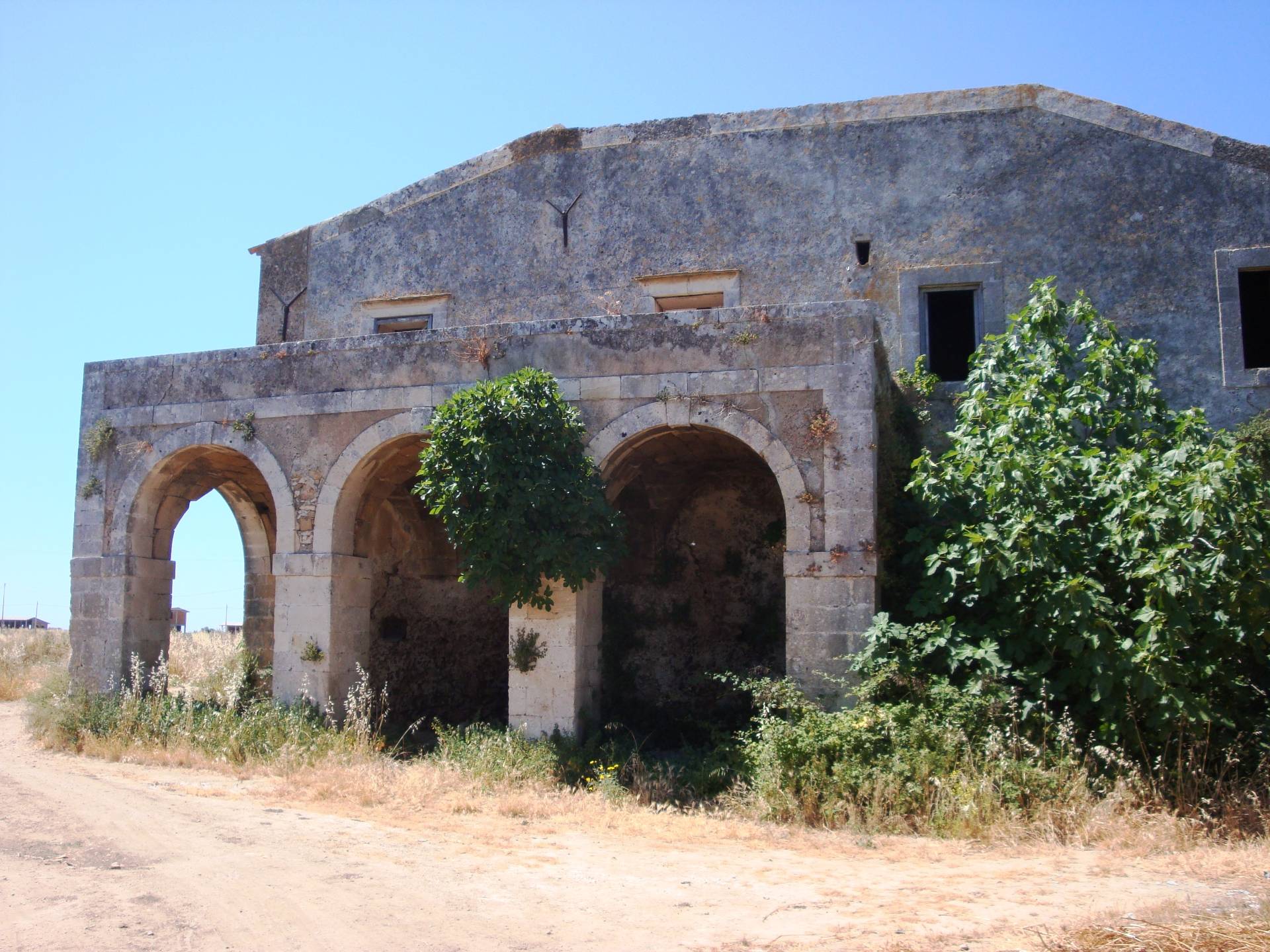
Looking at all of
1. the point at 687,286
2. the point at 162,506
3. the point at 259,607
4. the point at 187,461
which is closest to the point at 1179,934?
the point at 687,286

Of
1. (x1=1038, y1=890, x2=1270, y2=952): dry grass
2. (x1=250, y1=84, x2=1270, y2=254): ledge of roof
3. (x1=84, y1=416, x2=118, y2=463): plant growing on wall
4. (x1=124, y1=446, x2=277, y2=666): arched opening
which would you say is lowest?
(x1=1038, y1=890, x2=1270, y2=952): dry grass

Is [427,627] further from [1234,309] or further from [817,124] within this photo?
[1234,309]

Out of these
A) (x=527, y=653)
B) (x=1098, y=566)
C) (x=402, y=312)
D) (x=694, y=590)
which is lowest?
(x=527, y=653)

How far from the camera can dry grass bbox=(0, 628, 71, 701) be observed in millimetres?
15961

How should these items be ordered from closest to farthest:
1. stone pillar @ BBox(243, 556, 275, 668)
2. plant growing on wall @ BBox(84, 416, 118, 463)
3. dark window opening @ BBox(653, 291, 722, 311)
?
plant growing on wall @ BBox(84, 416, 118, 463) < dark window opening @ BBox(653, 291, 722, 311) < stone pillar @ BBox(243, 556, 275, 668)

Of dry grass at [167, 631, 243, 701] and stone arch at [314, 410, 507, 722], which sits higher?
stone arch at [314, 410, 507, 722]

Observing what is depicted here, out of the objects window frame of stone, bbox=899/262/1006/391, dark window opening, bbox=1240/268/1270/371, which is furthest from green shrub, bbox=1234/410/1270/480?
window frame of stone, bbox=899/262/1006/391

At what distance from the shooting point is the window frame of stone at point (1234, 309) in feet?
36.9

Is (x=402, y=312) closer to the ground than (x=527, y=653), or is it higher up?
higher up

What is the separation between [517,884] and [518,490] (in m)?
3.76

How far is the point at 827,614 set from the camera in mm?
8969

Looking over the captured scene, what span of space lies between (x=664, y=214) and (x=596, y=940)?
9.61 metres

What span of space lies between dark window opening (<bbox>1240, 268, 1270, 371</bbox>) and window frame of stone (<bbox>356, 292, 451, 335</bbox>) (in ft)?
29.9

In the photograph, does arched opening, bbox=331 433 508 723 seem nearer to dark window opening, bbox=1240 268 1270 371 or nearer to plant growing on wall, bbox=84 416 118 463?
plant growing on wall, bbox=84 416 118 463
